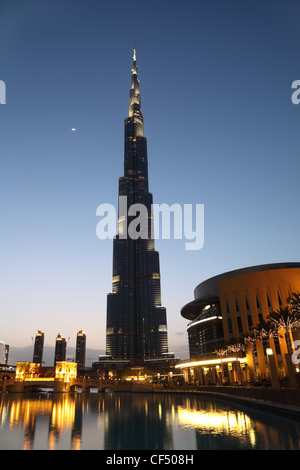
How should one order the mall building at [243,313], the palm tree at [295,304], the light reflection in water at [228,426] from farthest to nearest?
the mall building at [243,313], the palm tree at [295,304], the light reflection in water at [228,426]

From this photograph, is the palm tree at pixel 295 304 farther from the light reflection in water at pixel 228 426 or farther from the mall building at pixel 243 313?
the mall building at pixel 243 313

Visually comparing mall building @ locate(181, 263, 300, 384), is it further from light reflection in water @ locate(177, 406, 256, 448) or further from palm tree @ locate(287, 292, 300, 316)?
light reflection in water @ locate(177, 406, 256, 448)

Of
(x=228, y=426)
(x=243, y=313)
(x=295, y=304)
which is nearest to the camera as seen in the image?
(x=228, y=426)

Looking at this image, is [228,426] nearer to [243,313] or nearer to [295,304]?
[295,304]

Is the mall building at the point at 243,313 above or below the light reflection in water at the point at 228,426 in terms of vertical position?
above

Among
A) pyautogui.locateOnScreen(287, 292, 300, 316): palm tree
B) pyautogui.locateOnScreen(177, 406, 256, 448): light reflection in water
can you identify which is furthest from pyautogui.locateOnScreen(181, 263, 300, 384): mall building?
pyautogui.locateOnScreen(177, 406, 256, 448): light reflection in water

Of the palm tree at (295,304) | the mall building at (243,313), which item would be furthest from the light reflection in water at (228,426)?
the mall building at (243,313)

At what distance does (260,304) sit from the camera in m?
97.6

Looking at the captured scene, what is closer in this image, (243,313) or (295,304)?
(295,304)

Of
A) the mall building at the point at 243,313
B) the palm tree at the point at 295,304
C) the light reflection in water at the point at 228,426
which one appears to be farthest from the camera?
the mall building at the point at 243,313

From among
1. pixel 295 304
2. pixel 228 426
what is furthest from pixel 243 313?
pixel 228 426

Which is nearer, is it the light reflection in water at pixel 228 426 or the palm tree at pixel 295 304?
the light reflection in water at pixel 228 426
